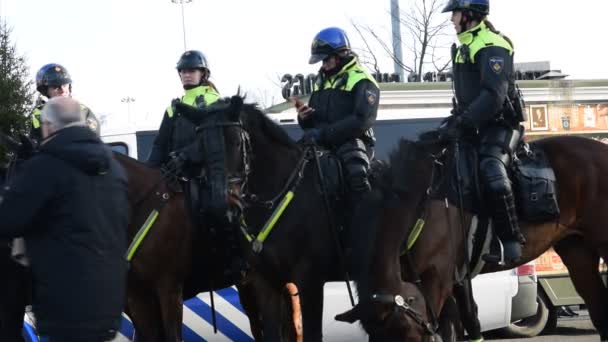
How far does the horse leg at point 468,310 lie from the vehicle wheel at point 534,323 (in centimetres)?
482

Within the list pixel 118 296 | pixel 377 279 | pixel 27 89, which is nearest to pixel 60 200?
pixel 118 296

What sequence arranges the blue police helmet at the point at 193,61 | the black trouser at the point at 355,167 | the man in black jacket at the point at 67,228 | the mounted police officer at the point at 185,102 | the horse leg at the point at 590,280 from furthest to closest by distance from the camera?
the blue police helmet at the point at 193,61 < the mounted police officer at the point at 185,102 < the horse leg at the point at 590,280 < the black trouser at the point at 355,167 < the man in black jacket at the point at 67,228

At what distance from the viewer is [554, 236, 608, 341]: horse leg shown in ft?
29.3

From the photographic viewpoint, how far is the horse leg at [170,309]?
8.08 metres

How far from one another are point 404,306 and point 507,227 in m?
2.06

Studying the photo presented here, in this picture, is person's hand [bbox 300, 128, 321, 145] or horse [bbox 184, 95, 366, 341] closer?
horse [bbox 184, 95, 366, 341]

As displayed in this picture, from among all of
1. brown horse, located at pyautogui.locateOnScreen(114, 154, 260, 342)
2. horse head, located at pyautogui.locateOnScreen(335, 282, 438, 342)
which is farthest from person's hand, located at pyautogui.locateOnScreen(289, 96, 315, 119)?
horse head, located at pyautogui.locateOnScreen(335, 282, 438, 342)

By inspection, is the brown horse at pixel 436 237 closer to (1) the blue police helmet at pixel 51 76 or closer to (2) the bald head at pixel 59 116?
(2) the bald head at pixel 59 116

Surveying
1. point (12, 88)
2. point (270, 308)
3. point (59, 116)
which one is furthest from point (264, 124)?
point (12, 88)

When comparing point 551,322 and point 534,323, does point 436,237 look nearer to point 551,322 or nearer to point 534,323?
point 534,323

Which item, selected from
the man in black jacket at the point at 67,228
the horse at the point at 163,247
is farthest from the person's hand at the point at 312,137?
the man in black jacket at the point at 67,228

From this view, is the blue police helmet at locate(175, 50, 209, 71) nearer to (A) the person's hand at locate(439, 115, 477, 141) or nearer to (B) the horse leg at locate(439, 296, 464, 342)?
(A) the person's hand at locate(439, 115, 477, 141)

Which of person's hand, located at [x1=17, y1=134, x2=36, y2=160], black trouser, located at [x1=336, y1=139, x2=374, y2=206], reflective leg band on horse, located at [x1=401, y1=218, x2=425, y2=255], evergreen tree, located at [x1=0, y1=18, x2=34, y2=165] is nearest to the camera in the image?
reflective leg band on horse, located at [x1=401, y1=218, x2=425, y2=255]

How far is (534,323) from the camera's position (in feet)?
45.2
